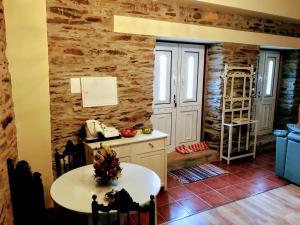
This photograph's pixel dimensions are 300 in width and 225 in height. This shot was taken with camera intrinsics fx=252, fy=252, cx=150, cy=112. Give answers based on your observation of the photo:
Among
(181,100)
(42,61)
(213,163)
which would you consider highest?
(42,61)

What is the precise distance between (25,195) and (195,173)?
2.74 metres

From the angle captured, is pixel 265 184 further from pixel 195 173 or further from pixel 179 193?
pixel 179 193

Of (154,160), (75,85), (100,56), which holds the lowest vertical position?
(154,160)

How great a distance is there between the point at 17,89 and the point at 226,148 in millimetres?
3656

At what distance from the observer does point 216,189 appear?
3.58 metres

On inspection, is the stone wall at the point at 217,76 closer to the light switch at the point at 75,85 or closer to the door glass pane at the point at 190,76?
the door glass pane at the point at 190,76

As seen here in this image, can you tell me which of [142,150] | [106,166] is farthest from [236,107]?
[106,166]

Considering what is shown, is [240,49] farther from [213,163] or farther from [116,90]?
[116,90]

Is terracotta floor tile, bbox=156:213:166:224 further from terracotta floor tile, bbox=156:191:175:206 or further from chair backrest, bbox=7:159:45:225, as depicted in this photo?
chair backrest, bbox=7:159:45:225

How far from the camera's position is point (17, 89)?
8.98ft

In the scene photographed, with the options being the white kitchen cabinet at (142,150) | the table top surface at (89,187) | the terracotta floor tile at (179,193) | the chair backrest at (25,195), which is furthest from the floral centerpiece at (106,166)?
the terracotta floor tile at (179,193)

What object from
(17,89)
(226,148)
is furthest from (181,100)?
(17,89)

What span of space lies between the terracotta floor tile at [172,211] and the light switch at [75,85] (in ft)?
5.82

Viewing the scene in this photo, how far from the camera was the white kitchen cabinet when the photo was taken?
3.01m
